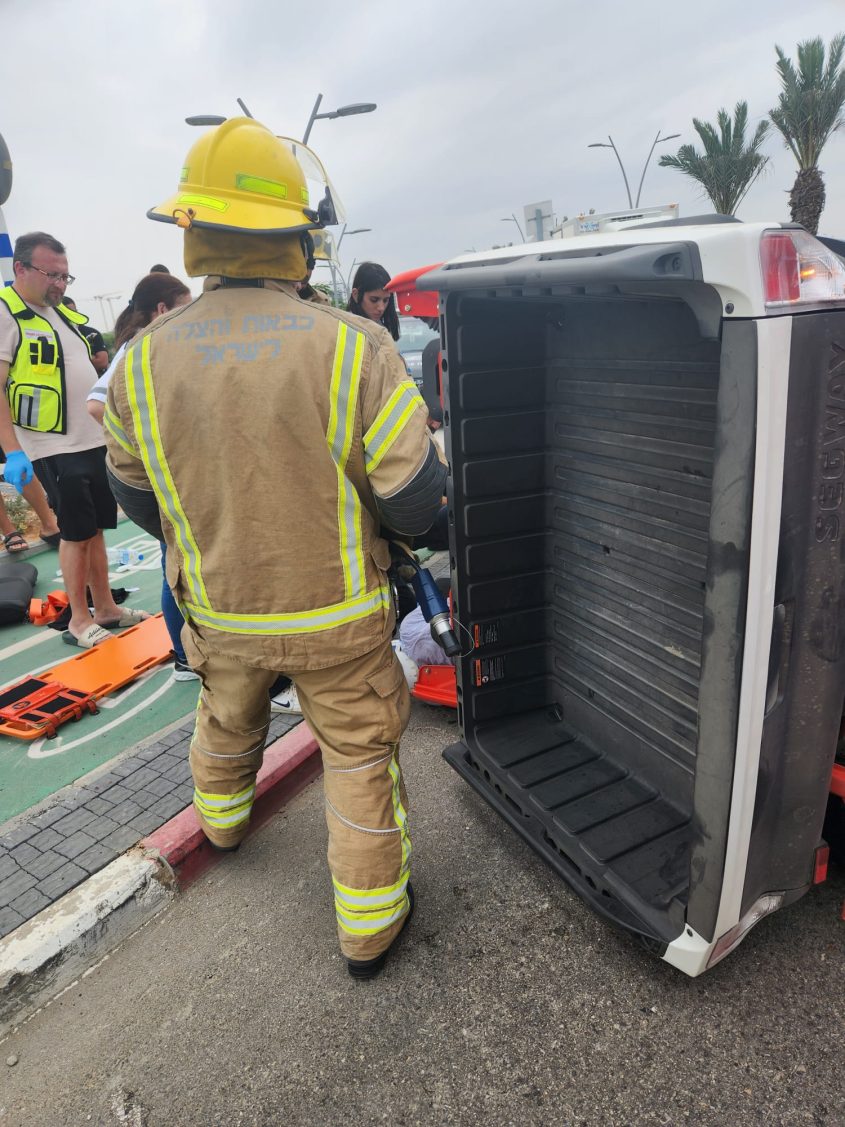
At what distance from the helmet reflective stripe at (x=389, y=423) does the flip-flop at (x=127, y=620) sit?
3.14m

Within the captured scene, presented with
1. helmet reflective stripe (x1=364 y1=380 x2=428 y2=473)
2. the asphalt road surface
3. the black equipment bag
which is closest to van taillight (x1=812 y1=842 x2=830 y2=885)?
the asphalt road surface

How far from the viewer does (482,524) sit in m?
2.52

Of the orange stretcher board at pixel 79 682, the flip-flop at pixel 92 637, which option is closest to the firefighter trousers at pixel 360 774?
the orange stretcher board at pixel 79 682

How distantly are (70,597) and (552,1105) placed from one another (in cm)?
357

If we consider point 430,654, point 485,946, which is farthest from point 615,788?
point 430,654

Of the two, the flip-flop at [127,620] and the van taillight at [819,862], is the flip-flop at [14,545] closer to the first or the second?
the flip-flop at [127,620]

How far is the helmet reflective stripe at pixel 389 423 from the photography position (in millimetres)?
1784

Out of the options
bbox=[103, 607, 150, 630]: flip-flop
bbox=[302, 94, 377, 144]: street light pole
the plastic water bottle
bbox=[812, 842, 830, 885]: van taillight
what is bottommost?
the plastic water bottle

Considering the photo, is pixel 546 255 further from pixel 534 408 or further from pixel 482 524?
pixel 482 524

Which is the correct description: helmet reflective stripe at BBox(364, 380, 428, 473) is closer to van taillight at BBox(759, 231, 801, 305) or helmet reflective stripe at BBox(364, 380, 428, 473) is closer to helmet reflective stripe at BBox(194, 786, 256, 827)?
van taillight at BBox(759, 231, 801, 305)

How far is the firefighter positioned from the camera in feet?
5.67

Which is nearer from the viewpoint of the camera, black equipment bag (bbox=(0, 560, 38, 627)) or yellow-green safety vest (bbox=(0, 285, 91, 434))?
yellow-green safety vest (bbox=(0, 285, 91, 434))

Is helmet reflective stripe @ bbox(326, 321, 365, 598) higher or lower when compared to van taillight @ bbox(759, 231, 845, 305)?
lower

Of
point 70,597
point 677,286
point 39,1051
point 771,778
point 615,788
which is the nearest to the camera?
point 677,286
